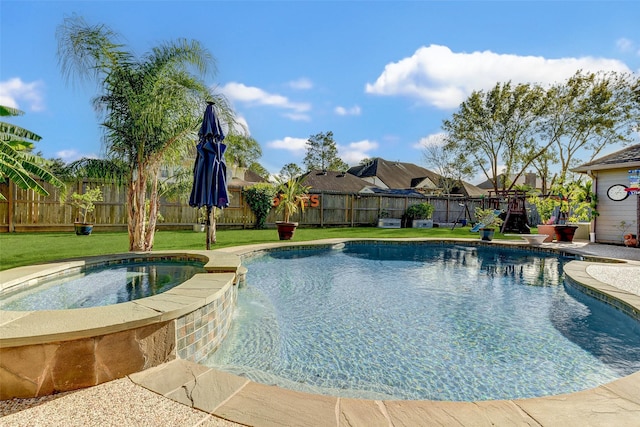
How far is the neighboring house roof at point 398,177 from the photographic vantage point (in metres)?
34.6

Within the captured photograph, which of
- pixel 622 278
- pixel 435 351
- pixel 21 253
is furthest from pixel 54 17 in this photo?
pixel 622 278

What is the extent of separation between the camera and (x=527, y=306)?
5.09m

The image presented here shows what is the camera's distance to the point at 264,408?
203 cm

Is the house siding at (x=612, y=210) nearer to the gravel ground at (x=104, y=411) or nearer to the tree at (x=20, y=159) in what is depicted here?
the gravel ground at (x=104, y=411)

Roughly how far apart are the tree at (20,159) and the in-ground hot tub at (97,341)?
5.97 meters

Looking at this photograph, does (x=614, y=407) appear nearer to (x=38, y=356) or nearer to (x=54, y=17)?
(x=38, y=356)

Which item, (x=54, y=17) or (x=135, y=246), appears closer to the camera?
(x=54, y=17)

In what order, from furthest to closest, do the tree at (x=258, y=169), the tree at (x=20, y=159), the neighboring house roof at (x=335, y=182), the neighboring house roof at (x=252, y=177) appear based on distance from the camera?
1. the tree at (x=258, y=169)
2. the neighboring house roof at (x=252, y=177)
3. the neighboring house roof at (x=335, y=182)
4. the tree at (x=20, y=159)

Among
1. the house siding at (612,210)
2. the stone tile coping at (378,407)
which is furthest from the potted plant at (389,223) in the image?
the stone tile coping at (378,407)

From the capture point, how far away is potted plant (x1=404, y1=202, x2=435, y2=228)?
19656 mm

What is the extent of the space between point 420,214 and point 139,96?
16.3 meters

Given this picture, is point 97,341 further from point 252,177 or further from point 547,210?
point 252,177

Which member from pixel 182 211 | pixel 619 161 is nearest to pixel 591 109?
pixel 619 161

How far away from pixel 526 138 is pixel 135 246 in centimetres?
2626
